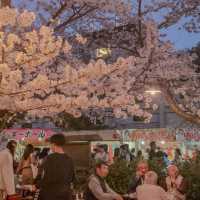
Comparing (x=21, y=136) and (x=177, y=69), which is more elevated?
(x=177, y=69)

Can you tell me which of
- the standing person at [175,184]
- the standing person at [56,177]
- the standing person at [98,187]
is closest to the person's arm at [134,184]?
the standing person at [175,184]

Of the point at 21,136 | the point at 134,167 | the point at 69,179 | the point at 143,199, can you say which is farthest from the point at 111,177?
the point at 21,136

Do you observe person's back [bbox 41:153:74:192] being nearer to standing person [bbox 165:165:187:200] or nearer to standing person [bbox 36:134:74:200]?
standing person [bbox 36:134:74:200]

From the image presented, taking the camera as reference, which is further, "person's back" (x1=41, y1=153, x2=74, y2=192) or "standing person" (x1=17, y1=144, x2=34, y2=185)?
"standing person" (x1=17, y1=144, x2=34, y2=185)

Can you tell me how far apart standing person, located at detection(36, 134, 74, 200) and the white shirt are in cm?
42

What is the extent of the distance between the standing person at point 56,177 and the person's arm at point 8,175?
1.36 ft

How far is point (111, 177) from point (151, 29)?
3.64 m

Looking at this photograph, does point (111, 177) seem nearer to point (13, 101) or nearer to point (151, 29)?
point (151, 29)

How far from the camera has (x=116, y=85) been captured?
409 inches

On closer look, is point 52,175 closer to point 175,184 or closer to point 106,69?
point 106,69

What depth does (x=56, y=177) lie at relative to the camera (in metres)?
6.40

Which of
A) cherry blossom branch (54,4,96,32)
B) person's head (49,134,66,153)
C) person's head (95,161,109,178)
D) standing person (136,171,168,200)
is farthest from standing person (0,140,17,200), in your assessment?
cherry blossom branch (54,4,96,32)

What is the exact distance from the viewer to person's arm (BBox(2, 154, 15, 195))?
6652 millimetres

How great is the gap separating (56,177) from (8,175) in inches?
28.1
